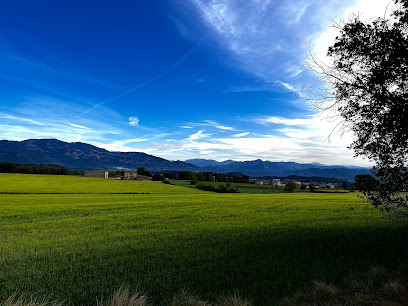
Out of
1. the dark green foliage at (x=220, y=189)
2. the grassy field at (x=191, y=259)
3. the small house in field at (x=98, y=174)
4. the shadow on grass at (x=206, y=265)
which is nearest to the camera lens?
the shadow on grass at (x=206, y=265)

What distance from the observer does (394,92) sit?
908 cm

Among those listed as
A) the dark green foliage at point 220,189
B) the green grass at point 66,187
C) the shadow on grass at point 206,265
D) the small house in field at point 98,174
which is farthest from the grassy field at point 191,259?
the small house in field at point 98,174

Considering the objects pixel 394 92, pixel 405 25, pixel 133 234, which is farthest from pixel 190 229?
pixel 405 25

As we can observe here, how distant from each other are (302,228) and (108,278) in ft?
35.6

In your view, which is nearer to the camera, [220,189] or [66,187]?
[66,187]

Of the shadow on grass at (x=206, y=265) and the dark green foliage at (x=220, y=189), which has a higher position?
the shadow on grass at (x=206, y=265)

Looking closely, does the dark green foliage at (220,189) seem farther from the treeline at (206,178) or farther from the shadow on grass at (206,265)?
the shadow on grass at (206,265)

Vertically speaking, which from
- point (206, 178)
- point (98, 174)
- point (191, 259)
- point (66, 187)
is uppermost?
point (98, 174)

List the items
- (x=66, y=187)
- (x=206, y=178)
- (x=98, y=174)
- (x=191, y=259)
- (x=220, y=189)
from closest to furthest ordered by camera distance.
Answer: (x=191, y=259) < (x=66, y=187) < (x=220, y=189) < (x=206, y=178) < (x=98, y=174)

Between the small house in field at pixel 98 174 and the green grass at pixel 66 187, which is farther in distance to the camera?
the small house in field at pixel 98 174

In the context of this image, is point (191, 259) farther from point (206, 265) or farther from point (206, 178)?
point (206, 178)

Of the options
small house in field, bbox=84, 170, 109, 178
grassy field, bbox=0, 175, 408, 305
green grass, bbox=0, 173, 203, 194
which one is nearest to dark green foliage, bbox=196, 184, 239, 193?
green grass, bbox=0, 173, 203, 194

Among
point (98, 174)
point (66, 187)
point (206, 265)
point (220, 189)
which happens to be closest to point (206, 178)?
point (220, 189)

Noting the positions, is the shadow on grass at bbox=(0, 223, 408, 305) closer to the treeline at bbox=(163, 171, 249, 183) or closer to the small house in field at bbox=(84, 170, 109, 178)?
the treeline at bbox=(163, 171, 249, 183)
